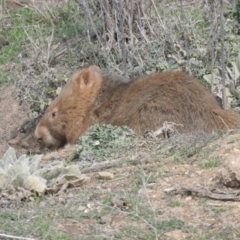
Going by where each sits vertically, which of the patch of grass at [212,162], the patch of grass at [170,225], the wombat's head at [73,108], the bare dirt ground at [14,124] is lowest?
the bare dirt ground at [14,124]

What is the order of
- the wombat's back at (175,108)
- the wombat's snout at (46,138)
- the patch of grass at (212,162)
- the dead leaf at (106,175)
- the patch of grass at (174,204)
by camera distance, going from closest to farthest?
1. the patch of grass at (174,204)
2. the patch of grass at (212,162)
3. the dead leaf at (106,175)
4. the wombat's back at (175,108)
5. the wombat's snout at (46,138)

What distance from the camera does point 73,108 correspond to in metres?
9.94

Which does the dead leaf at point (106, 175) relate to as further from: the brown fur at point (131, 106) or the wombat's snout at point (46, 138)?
the wombat's snout at point (46, 138)

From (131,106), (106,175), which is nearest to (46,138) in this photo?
(131,106)

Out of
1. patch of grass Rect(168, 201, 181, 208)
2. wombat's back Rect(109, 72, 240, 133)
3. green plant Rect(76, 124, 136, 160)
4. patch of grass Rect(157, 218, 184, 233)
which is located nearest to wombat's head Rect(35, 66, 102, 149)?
wombat's back Rect(109, 72, 240, 133)

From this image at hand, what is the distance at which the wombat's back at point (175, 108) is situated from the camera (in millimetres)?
8539

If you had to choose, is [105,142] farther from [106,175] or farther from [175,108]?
[106,175]

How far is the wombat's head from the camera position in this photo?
9.87 m

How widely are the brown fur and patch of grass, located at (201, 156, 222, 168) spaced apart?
1837 millimetres

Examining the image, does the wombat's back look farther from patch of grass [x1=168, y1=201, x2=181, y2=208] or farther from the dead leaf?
patch of grass [x1=168, y1=201, x2=181, y2=208]

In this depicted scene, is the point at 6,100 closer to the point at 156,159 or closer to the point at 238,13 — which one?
the point at 238,13

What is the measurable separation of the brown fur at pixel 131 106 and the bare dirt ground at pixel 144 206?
54.1 inches

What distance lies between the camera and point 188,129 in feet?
27.8

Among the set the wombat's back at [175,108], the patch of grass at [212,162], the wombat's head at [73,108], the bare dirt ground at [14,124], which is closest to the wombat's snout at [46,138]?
the wombat's head at [73,108]
